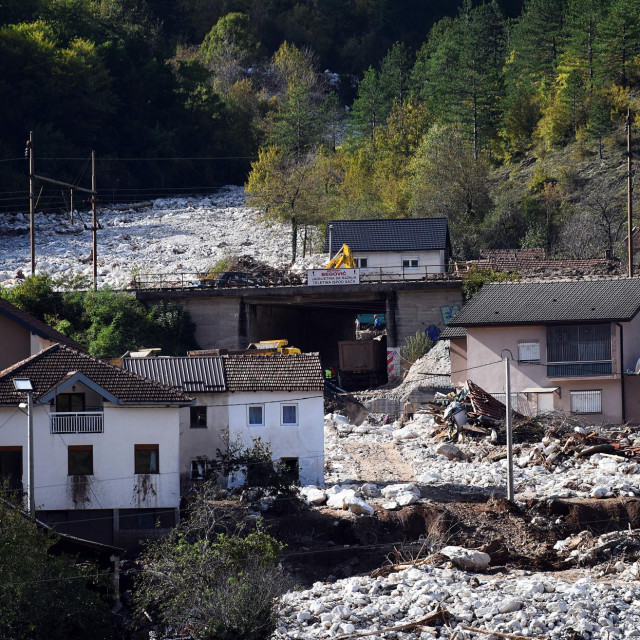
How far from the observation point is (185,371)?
133ft

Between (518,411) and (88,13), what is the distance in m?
76.7

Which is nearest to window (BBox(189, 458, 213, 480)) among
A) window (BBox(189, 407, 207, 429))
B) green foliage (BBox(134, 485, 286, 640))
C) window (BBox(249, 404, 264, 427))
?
window (BBox(189, 407, 207, 429))

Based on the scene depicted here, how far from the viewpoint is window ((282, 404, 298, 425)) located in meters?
39.5

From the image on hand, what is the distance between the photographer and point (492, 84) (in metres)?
96.8

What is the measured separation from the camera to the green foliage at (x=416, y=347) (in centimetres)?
6019

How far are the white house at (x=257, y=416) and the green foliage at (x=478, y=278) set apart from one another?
23.1 meters

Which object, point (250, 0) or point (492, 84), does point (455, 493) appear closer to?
point (492, 84)

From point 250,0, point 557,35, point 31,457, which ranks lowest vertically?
point 31,457

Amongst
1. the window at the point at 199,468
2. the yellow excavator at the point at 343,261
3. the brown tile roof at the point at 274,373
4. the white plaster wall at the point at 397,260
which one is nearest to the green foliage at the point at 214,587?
the window at the point at 199,468

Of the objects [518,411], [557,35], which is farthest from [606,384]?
[557,35]

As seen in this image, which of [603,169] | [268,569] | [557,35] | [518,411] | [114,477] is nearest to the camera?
[268,569]

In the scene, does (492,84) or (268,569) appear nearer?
(268,569)

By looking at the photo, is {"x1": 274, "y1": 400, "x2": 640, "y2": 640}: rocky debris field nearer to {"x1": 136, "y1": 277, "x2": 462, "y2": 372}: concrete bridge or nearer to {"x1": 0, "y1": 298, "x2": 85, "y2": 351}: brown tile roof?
{"x1": 0, "y1": 298, "x2": 85, "y2": 351}: brown tile roof

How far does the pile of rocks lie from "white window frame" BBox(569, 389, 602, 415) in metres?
21.0
